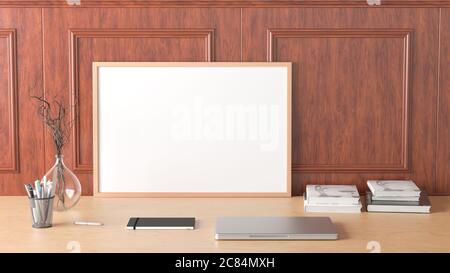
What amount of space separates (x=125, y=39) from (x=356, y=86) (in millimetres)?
844

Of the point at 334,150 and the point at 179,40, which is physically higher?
the point at 179,40

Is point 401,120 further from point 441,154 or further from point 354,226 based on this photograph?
point 354,226

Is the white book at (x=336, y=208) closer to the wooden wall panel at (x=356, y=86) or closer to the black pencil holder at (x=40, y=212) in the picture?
the wooden wall panel at (x=356, y=86)

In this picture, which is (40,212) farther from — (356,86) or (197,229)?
(356,86)

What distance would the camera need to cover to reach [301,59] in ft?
7.71

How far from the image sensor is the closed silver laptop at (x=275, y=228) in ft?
5.83

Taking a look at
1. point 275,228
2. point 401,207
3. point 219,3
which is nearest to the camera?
point 275,228

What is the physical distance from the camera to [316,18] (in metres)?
2.33

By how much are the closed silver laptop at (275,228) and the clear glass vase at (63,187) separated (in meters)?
0.50

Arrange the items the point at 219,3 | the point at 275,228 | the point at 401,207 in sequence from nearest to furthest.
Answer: the point at 275,228, the point at 401,207, the point at 219,3

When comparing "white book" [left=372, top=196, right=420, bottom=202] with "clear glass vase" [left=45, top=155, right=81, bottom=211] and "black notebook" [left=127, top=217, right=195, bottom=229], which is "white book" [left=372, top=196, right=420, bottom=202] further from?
"clear glass vase" [left=45, top=155, right=81, bottom=211]

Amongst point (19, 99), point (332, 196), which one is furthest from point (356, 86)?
point (19, 99)
